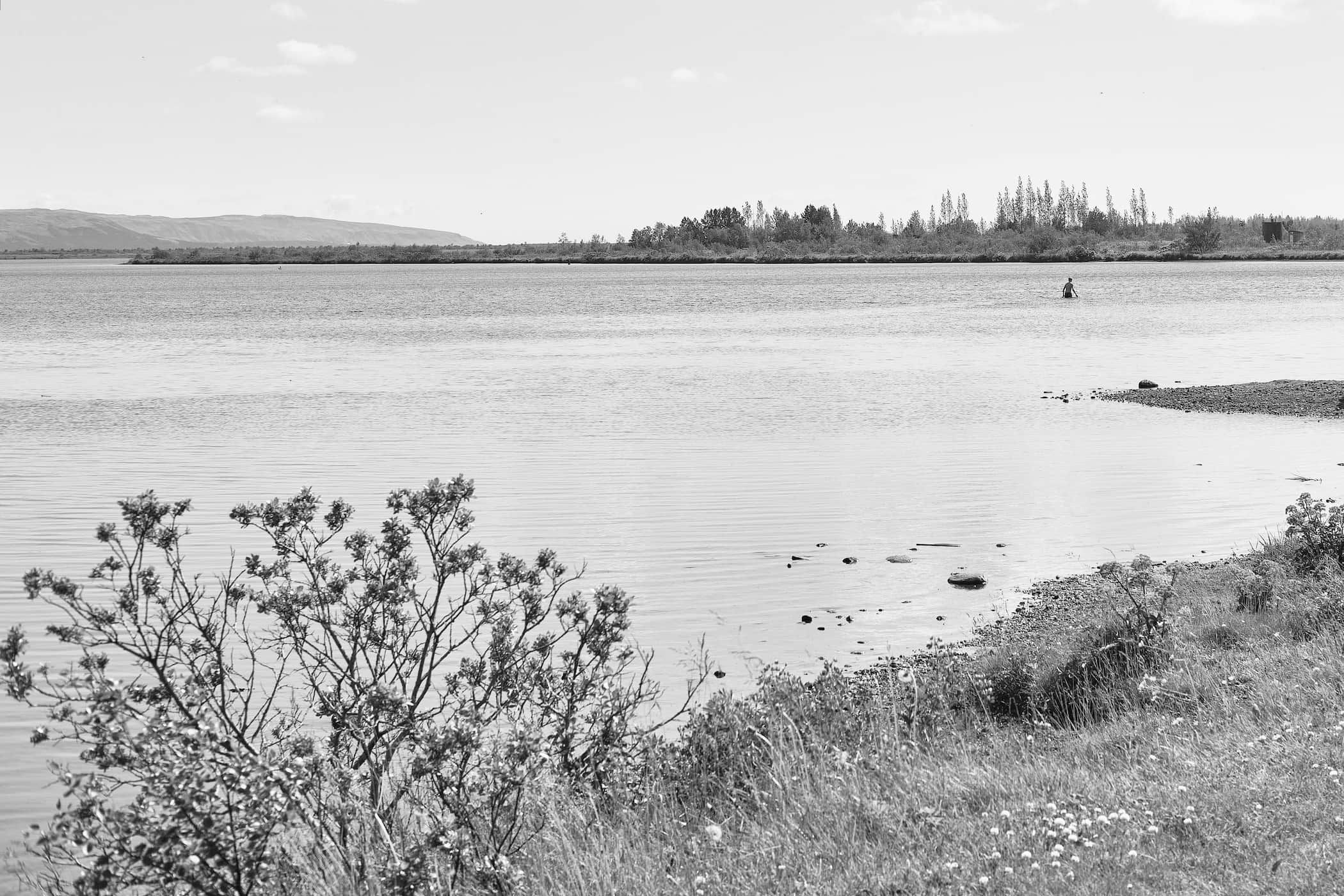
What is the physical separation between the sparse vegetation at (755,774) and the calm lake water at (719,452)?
104 inches

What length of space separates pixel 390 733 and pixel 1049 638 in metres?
6.26

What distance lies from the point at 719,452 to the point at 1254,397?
52.7 feet

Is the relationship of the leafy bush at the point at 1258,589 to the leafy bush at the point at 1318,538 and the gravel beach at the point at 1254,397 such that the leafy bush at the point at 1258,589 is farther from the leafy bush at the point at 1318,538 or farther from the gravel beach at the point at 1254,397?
the gravel beach at the point at 1254,397

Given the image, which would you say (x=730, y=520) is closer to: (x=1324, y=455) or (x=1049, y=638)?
(x=1049, y=638)

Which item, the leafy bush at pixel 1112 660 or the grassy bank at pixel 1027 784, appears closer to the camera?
the grassy bank at pixel 1027 784

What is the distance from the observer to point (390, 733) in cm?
770

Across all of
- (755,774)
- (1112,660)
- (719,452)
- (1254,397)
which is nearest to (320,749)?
(755,774)

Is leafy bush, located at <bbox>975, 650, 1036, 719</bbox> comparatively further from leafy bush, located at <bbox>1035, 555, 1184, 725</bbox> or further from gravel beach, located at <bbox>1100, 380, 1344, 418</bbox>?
gravel beach, located at <bbox>1100, 380, 1344, 418</bbox>

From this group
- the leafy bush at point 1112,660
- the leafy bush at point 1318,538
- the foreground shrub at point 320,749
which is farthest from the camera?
the leafy bush at point 1318,538

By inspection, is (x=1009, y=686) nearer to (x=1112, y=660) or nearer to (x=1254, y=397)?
(x=1112, y=660)

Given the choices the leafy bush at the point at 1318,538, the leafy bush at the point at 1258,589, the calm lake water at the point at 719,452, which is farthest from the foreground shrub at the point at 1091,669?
the leafy bush at the point at 1318,538

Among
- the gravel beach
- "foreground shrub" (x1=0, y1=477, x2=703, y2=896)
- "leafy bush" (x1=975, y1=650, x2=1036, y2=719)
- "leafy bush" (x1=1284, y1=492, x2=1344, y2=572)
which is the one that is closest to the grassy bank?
"leafy bush" (x1=975, y1=650, x2=1036, y2=719)

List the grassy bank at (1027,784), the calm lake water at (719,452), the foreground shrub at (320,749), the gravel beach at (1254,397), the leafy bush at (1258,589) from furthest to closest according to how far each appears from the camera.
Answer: the gravel beach at (1254,397) → the calm lake water at (719,452) → the leafy bush at (1258,589) → the grassy bank at (1027,784) → the foreground shrub at (320,749)

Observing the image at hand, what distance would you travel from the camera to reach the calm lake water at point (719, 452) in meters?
14.5
